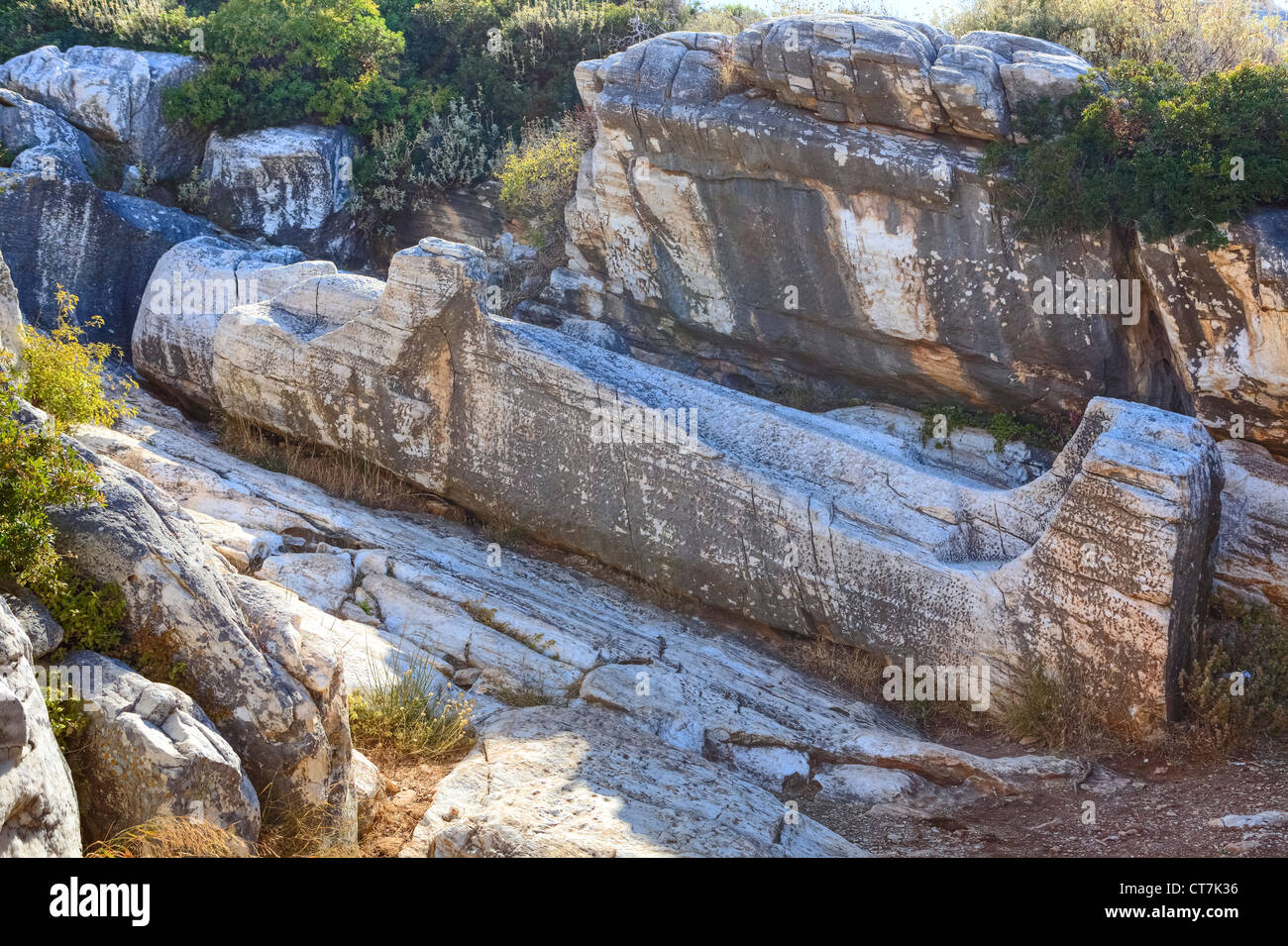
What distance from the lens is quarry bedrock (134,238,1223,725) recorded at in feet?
25.6

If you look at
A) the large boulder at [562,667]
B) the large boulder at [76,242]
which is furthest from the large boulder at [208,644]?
the large boulder at [76,242]

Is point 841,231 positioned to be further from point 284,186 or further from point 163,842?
point 163,842

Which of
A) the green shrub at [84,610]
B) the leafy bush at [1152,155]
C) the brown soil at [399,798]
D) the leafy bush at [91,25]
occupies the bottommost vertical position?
the brown soil at [399,798]

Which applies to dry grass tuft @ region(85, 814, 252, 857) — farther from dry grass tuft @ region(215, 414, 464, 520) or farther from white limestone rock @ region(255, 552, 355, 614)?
dry grass tuft @ region(215, 414, 464, 520)

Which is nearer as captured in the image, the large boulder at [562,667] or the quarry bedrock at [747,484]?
the large boulder at [562,667]

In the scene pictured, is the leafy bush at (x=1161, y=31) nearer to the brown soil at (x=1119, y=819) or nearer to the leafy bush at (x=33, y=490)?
the brown soil at (x=1119, y=819)

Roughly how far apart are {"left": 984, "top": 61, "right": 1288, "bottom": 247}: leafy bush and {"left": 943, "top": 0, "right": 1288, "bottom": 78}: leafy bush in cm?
289

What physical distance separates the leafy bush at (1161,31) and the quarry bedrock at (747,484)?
702cm

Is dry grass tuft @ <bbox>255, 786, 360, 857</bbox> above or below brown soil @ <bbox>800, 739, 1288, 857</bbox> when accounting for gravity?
above

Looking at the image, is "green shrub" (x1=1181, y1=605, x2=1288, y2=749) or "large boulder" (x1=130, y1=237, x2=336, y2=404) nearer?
"green shrub" (x1=1181, y1=605, x2=1288, y2=749)

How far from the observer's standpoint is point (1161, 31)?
13.6m

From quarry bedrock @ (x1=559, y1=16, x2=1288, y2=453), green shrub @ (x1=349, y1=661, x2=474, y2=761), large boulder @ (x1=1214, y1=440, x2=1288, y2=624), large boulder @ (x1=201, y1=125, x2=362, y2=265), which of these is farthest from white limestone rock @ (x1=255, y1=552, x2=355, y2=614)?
large boulder @ (x1=201, y1=125, x2=362, y2=265)

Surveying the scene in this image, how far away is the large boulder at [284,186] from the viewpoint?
47.8 ft

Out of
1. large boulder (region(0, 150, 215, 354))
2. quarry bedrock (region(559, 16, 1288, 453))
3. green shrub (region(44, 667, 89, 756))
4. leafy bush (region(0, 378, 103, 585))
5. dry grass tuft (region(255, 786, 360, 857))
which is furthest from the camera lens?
large boulder (region(0, 150, 215, 354))
